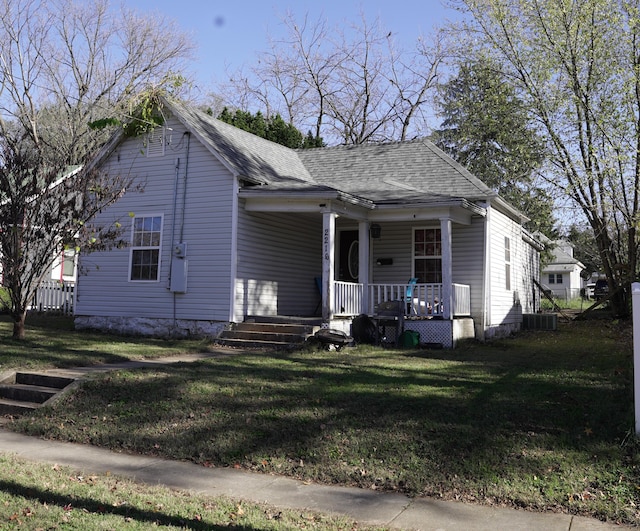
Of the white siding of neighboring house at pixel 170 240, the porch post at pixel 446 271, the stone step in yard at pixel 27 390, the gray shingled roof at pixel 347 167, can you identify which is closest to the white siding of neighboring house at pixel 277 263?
the white siding of neighboring house at pixel 170 240

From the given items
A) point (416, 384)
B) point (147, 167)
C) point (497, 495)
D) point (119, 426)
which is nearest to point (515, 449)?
point (497, 495)

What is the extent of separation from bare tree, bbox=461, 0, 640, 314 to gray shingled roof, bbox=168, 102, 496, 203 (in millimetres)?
3617

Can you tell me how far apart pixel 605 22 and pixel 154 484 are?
16.9 meters

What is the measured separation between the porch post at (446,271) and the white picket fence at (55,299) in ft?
37.8

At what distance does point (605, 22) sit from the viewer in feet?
54.8

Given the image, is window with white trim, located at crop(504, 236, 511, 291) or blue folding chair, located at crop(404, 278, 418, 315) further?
window with white trim, located at crop(504, 236, 511, 291)

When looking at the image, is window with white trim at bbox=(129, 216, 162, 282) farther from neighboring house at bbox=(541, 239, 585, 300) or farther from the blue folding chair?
neighboring house at bbox=(541, 239, 585, 300)

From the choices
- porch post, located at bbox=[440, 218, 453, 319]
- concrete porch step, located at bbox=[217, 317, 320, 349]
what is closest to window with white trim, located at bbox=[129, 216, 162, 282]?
concrete porch step, located at bbox=[217, 317, 320, 349]

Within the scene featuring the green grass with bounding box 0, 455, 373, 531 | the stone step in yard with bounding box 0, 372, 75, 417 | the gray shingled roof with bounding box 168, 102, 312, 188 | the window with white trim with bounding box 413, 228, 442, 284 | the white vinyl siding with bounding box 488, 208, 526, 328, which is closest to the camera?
the green grass with bounding box 0, 455, 373, 531

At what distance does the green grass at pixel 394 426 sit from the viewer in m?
4.91

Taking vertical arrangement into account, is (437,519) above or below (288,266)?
below

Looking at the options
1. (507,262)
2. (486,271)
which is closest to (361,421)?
(486,271)

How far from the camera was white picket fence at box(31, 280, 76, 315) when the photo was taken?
19.0 m

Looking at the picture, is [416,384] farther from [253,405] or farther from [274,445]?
[274,445]
